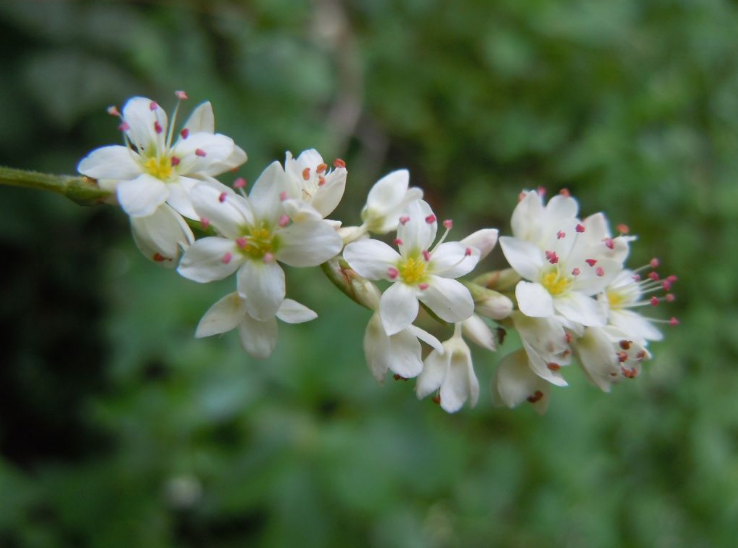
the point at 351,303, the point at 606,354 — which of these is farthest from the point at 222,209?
the point at 351,303

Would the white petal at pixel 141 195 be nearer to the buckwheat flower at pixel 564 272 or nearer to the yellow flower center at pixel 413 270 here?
the yellow flower center at pixel 413 270

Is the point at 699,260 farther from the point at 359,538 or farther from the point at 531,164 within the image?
the point at 359,538

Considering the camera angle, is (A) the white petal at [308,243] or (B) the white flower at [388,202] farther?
(B) the white flower at [388,202]

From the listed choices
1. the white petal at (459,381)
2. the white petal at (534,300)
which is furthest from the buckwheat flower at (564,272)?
the white petal at (459,381)

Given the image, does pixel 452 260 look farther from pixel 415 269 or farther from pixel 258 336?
pixel 258 336

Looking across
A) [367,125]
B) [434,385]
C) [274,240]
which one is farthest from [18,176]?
[367,125]

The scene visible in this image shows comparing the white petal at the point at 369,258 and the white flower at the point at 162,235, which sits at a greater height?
the white petal at the point at 369,258

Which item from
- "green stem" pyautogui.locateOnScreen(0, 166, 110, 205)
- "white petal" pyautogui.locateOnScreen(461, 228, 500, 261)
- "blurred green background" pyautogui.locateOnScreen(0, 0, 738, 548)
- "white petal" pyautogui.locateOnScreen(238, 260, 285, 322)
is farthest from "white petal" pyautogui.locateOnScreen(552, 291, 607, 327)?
"blurred green background" pyautogui.locateOnScreen(0, 0, 738, 548)

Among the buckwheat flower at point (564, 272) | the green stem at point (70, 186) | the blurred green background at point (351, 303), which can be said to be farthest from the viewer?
the blurred green background at point (351, 303)
